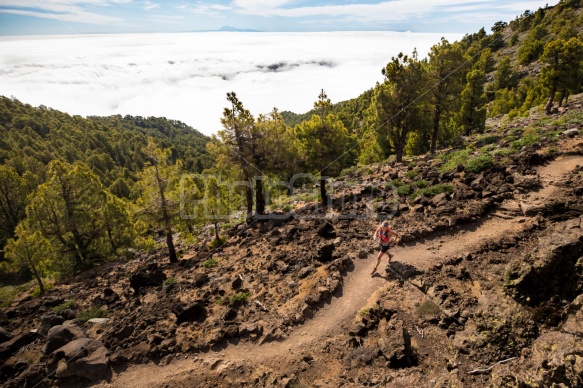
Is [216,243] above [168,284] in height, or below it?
below

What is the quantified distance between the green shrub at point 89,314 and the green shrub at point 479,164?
28.3m

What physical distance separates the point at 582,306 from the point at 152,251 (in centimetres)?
3665

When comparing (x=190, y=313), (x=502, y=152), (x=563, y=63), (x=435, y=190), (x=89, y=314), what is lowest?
(x=89, y=314)

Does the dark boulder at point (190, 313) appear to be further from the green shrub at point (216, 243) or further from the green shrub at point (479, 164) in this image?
the green shrub at point (479, 164)

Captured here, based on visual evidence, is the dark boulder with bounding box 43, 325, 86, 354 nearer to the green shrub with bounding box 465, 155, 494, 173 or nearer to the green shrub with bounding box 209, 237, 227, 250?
the green shrub with bounding box 209, 237, 227, 250

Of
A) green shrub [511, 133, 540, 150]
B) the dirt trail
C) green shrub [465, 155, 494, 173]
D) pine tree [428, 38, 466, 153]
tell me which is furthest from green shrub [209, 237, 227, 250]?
pine tree [428, 38, 466, 153]

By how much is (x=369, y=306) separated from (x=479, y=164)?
1765 centimetres

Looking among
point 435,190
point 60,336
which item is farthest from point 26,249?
Answer: point 435,190

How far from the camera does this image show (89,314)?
1830cm

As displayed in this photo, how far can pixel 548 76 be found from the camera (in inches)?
1590

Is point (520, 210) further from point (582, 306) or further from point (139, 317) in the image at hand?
point (139, 317)

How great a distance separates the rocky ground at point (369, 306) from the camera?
8.70m

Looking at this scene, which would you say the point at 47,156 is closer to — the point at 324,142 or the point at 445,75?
the point at 324,142

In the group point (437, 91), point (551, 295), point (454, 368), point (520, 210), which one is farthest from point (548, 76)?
point (454, 368)
